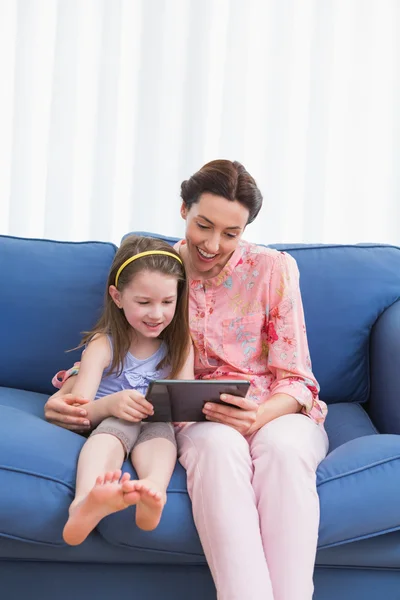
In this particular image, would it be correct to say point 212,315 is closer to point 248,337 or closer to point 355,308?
point 248,337

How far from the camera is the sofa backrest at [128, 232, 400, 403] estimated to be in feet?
6.86

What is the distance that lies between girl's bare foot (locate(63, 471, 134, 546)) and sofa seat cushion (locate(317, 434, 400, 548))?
15.9 inches

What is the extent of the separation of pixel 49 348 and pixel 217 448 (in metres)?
0.78

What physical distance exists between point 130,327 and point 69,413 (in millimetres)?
301

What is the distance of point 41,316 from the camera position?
208cm

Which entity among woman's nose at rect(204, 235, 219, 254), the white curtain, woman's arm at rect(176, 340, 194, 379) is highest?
the white curtain

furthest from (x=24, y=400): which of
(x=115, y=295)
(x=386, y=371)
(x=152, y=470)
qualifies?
(x=386, y=371)

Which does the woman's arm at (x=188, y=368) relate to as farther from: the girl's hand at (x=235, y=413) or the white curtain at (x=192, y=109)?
the white curtain at (x=192, y=109)

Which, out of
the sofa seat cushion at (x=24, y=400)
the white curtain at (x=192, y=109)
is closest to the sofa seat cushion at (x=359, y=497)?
the sofa seat cushion at (x=24, y=400)

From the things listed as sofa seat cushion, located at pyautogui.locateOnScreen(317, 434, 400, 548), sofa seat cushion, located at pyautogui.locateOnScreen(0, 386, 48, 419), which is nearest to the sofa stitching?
sofa seat cushion, located at pyautogui.locateOnScreen(317, 434, 400, 548)

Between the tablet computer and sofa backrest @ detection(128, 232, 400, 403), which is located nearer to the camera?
the tablet computer

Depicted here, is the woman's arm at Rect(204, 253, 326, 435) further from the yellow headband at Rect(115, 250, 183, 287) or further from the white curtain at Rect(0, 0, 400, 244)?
the white curtain at Rect(0, 0, 400, 244)

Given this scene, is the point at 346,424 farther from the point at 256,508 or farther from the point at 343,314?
the point at 256,508

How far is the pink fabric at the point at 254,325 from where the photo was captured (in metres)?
1.80
